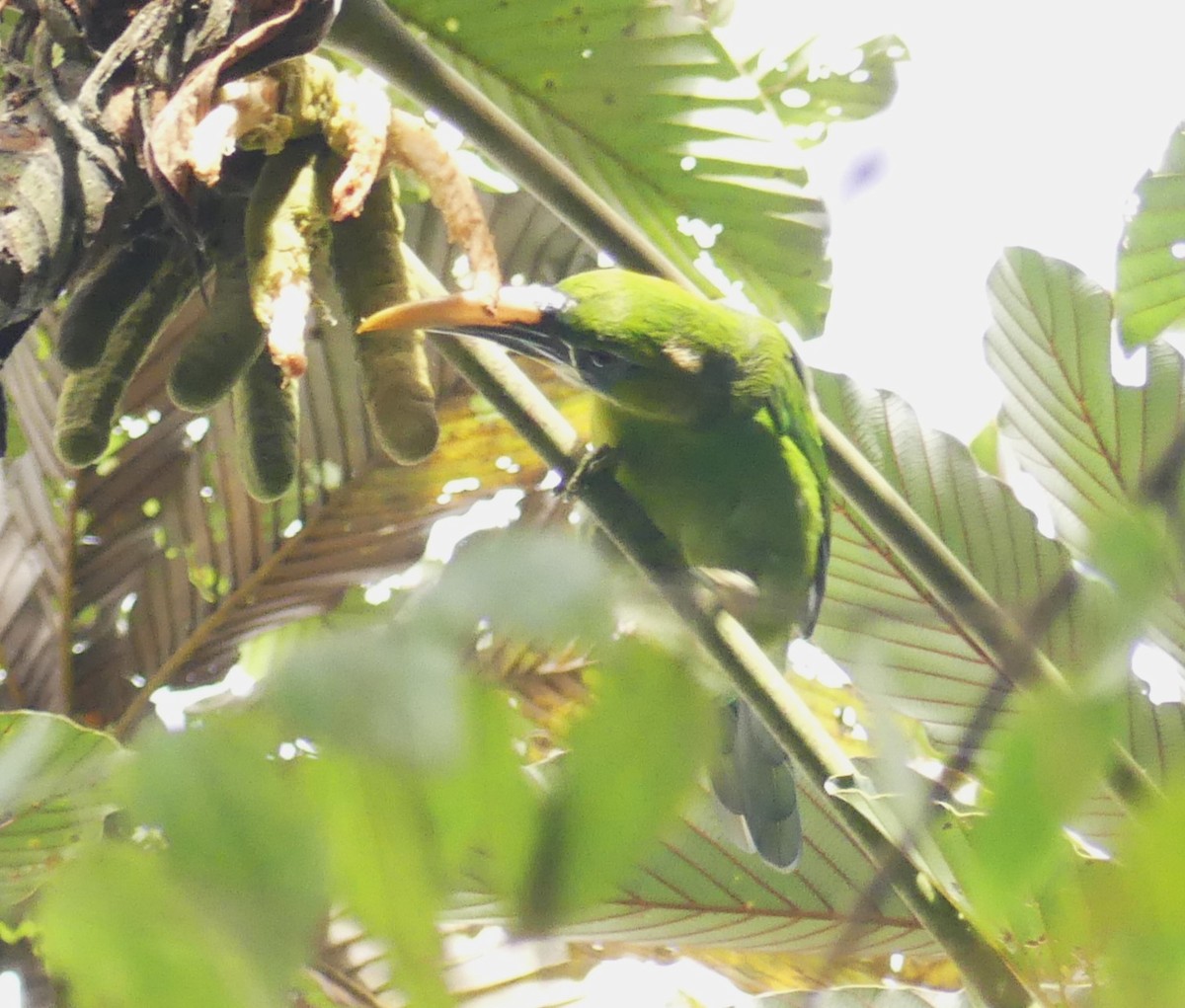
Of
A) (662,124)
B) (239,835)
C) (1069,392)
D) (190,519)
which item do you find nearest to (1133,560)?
(239,835)

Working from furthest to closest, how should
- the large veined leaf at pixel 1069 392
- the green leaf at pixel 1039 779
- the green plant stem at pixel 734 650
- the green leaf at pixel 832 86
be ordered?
the green leaf at pixel 832 86, the large veined leaf at pixel 1069 392, the green plant stem at pixel 734 650, the green leaf at pixel 1039 779

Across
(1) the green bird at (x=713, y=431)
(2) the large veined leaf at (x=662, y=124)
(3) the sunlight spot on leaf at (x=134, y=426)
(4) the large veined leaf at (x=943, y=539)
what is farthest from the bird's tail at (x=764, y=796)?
(3) the sunlight spot on leaf at (x=134, y=426)

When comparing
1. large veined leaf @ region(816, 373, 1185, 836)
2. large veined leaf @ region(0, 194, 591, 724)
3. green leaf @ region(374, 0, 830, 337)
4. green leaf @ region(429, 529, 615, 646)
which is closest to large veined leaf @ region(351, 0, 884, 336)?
green leaf @ region(374, 0, 830, 337)

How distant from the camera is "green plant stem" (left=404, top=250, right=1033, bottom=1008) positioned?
0.46 metres

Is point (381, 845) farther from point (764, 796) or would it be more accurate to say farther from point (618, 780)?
point (764, 796)

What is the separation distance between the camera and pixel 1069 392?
3.16ft

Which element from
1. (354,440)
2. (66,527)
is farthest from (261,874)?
(66,527)

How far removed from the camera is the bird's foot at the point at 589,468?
713 mm

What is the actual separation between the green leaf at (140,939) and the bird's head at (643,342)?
695mm

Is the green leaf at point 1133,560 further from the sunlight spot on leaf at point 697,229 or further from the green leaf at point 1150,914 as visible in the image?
the sunlight spot on leaf at point 697,229

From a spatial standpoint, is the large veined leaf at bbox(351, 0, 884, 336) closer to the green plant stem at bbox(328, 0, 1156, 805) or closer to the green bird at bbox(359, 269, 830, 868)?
the green bird at bbox(359, 269, 830, 868)

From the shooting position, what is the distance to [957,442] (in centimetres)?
108

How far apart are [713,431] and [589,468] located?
14.2 inches

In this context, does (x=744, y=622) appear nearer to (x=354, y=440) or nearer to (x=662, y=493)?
(x=662, y=493)
